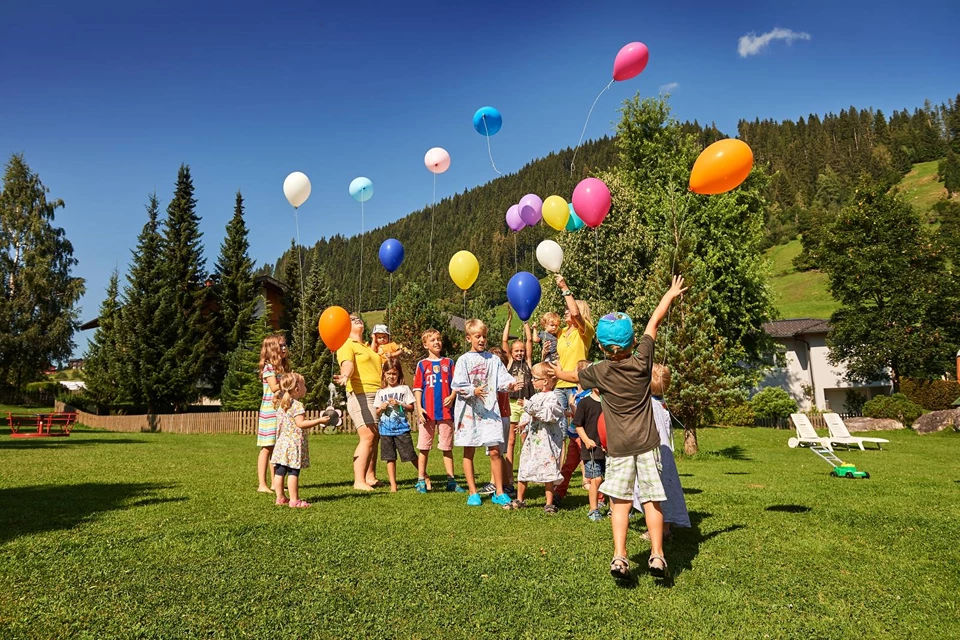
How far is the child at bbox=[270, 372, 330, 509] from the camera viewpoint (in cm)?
655

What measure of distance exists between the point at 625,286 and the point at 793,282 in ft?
164

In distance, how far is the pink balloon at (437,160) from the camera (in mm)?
12945

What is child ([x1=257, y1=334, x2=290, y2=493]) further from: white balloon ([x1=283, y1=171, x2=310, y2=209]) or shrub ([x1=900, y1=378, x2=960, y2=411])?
shrub ([x1=900, y1=378, x2=960, y2=411])

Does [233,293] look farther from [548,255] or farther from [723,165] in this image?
[723,165]

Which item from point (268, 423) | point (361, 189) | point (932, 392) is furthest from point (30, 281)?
point (932, 392)

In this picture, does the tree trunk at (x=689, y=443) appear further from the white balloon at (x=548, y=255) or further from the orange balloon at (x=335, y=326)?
the orange balloon at (x=335, y=326)

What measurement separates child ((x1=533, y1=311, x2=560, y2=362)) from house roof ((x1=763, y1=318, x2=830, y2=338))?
38.1m

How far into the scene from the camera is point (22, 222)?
3700 centimetres

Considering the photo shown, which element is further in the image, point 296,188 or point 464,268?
point 296,188

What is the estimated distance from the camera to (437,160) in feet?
42.5

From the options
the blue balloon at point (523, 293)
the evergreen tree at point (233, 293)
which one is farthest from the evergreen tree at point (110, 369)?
the blue balloon at point (523, 293)

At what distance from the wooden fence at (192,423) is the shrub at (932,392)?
27.2 m

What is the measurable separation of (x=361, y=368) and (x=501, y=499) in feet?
8.59

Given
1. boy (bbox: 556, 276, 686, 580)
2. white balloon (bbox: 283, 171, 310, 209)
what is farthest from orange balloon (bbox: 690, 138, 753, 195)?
white balloon (bbox: 283, 171, 310, 209)
